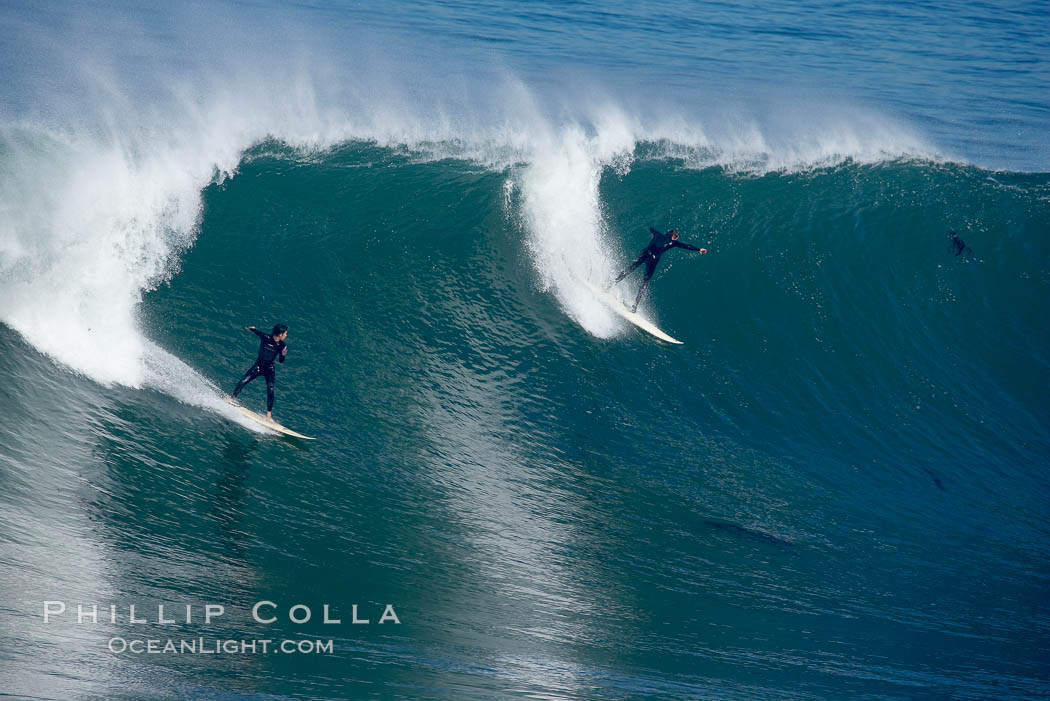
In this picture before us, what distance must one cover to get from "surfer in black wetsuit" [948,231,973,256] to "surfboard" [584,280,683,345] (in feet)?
18.3

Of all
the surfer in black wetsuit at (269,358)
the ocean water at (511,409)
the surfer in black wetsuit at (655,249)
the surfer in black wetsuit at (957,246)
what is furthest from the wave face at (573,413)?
the surfer in black wetsuit at (655,249)

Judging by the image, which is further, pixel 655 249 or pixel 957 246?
pixel 957 246

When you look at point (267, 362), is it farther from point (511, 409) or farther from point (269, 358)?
point (511, 409)

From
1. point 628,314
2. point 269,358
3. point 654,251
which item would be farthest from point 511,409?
point 654,251

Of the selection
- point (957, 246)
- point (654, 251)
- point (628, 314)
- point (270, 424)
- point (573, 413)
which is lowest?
point (270, 424)

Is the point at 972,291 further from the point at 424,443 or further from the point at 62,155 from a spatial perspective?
the point at 62,155

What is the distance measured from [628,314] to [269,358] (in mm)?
5094

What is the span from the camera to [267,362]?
830 cm

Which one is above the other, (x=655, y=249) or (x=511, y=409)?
(x=655, y=249)

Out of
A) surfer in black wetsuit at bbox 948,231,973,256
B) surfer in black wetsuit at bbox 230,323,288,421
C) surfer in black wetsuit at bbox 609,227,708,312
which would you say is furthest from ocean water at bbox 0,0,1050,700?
surfer in black wetsuit at bbox 609,227,708,312

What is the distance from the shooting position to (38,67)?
20.5 m

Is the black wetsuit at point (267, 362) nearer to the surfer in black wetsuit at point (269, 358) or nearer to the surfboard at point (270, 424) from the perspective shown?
the surfer in black wetsuit at point (269, 358)

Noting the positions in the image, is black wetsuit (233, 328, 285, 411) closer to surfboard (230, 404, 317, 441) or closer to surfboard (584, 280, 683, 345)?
surfboard (230, 404, 317, 441)

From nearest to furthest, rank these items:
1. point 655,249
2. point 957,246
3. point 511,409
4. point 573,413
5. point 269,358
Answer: point 269,358 → point 511,409 → point 573,413 → point 655,249 → point 957,246
